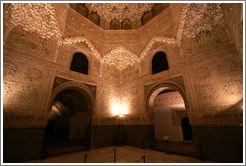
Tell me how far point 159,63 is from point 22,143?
22.4ft

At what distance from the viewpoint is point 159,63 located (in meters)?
6.76

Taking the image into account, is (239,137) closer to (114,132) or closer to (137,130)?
(137,130)

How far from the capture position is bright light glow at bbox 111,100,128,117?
24.3 feet

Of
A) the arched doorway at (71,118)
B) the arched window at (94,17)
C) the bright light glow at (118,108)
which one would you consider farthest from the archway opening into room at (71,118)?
the arched window at (94,17)

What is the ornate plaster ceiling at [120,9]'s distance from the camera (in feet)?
26.8

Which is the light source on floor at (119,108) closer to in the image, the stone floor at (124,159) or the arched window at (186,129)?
the stone floor at (124,159)

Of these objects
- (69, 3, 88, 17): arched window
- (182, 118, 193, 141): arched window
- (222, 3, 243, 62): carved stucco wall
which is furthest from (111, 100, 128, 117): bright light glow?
(69, 3, 88, 17): arched window

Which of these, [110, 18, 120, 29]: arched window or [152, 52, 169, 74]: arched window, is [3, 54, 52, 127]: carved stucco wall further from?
[110, 18, 120, 29]: arched window

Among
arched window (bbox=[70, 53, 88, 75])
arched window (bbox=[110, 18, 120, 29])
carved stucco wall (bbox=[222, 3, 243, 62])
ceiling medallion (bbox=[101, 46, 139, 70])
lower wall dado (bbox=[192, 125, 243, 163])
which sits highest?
arched window (bbox=[110, 18, 120, 29])

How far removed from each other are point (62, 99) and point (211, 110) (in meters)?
9.70

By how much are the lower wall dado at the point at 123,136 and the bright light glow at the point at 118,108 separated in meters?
0.78

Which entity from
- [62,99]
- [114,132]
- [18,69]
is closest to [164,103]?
[114,132]

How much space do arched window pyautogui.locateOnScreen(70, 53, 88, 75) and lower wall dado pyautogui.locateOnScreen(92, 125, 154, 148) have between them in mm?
3155

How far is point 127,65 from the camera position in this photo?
8094mm
